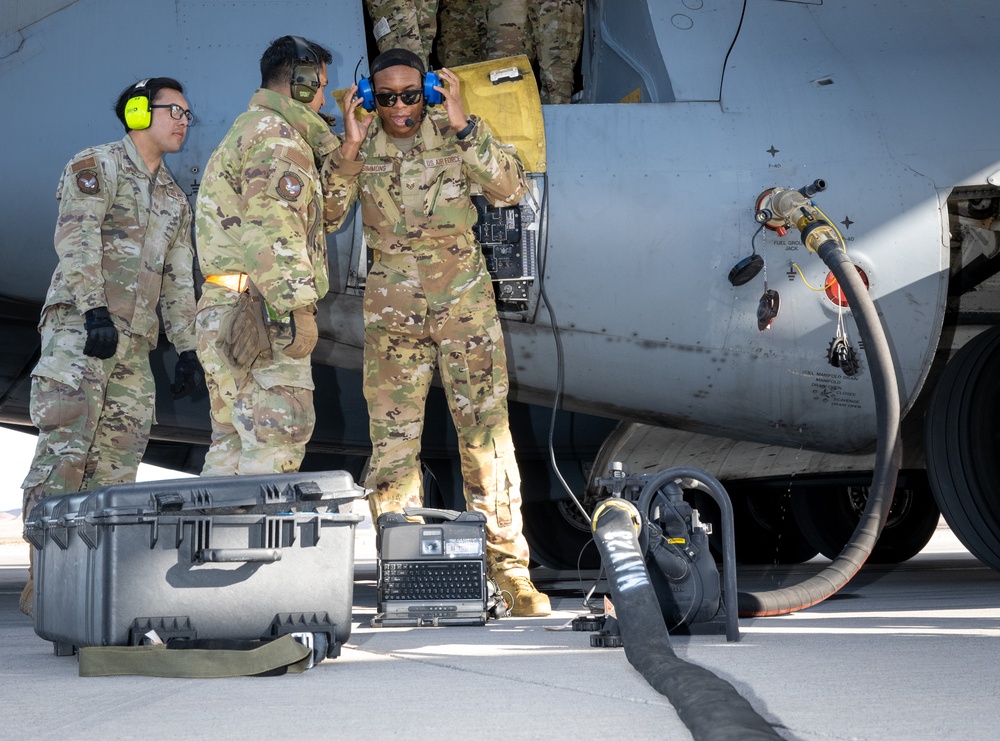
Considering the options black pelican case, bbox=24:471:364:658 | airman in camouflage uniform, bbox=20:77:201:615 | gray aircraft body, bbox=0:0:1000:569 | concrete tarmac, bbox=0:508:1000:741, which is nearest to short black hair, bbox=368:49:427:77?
gray aircraft body, bbox=0:0:1000:569

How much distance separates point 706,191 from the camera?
397 centimetres

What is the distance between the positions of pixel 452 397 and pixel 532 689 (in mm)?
1785

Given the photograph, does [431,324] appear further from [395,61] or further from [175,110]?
[175,110]

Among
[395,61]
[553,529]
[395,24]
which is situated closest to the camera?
[395,61]

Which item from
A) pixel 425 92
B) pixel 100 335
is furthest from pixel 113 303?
pixel 425 92

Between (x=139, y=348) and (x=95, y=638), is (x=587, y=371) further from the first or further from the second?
(x=95, y=638)

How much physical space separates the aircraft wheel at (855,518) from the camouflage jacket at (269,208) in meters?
4.60

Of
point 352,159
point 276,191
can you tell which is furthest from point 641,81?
point 276,191

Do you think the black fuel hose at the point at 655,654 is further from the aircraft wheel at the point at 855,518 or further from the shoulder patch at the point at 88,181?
the aircraft wheel at the point at 855,518

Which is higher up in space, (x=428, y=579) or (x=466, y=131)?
(x=466, y=131)

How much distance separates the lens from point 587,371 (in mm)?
4094

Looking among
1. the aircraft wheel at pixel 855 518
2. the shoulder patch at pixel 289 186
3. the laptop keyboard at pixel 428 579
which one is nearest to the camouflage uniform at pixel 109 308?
the shoulder patch at pixel 289 186

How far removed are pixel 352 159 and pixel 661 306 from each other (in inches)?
47.8

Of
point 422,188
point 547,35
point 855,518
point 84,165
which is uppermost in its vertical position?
point 547,35
